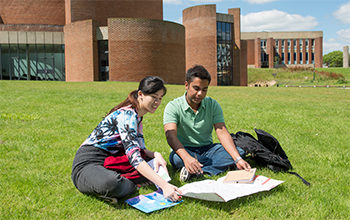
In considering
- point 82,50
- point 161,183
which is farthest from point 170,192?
point 82,50

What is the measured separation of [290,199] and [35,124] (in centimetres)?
639

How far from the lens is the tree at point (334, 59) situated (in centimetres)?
11269

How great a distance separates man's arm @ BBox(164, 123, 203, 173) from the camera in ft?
11.1

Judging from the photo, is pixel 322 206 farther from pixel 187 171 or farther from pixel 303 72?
pixel 303 72

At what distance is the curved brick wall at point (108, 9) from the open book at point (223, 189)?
33.5 meters

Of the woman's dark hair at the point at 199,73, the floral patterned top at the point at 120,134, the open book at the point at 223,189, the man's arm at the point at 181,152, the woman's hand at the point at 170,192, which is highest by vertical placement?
the woman's dark hair at the point at 199,73

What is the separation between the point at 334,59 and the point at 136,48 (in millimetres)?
109264

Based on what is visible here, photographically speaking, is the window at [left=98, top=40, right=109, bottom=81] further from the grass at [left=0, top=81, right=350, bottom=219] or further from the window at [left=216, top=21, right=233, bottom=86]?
the grass at [left=0, top=81, right=350, bottom=219]

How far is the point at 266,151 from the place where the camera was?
4.12 meters

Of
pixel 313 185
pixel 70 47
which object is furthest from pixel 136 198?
pixel 70 47

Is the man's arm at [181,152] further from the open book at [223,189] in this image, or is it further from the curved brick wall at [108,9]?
Answer: the curved brick wall at [108,9]

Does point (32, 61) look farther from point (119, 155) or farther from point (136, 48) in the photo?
point (119, 155)

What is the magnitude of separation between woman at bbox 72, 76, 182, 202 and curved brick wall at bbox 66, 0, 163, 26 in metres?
32.9

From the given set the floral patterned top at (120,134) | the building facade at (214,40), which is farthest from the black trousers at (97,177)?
the building facade at (214,40)
